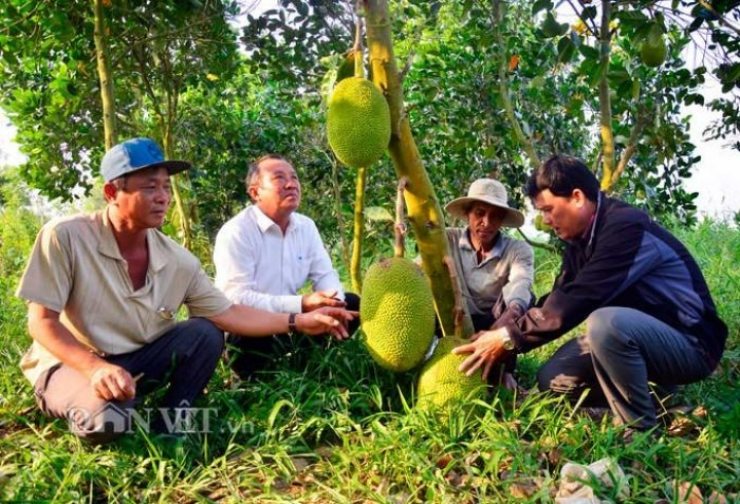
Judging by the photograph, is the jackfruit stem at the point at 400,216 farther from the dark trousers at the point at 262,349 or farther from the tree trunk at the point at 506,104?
the tree trunk at the point at 506,104

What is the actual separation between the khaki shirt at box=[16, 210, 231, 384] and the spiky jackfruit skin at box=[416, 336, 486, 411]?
105cm

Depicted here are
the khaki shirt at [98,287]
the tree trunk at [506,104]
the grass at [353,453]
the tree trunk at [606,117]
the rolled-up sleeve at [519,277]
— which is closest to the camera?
the grass at [353,453]

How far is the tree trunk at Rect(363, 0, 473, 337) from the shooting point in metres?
2.37

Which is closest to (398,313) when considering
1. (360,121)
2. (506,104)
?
(360,121)

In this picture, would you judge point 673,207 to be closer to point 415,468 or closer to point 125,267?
point 415,468

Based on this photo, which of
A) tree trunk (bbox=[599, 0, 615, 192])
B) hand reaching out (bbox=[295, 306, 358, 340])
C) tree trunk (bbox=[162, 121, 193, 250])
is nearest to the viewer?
tree trunk (bbox=[599, 0, 615, 192])

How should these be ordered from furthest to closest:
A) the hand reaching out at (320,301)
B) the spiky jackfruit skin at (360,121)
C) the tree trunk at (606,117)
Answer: the hand reaching out at (320,301)
the tree trunk at (606,117)
the spiky jackfruit skin at (360,121)

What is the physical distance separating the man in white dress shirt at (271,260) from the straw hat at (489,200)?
2.32 ft

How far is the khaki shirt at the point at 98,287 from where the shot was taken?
2432 mm

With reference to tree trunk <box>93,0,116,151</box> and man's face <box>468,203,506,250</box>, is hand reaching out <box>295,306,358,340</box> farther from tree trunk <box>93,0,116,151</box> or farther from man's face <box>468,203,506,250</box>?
tree trunk <box>93,0,116,151</box>

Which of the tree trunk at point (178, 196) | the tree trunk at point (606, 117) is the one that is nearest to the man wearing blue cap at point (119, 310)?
the tree trunk at point (606, 117)

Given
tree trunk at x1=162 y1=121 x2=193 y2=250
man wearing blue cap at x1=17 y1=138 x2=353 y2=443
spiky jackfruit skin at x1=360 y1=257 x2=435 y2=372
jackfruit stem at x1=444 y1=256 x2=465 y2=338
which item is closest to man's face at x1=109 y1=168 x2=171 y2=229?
man wearing blue cap at x1=17 y1=138 x2=353 y2=443

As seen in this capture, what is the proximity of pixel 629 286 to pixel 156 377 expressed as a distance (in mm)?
1848

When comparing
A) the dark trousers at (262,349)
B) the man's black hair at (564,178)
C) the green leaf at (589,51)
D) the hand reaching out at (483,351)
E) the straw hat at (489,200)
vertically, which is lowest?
the dark trousers at (262,349)
